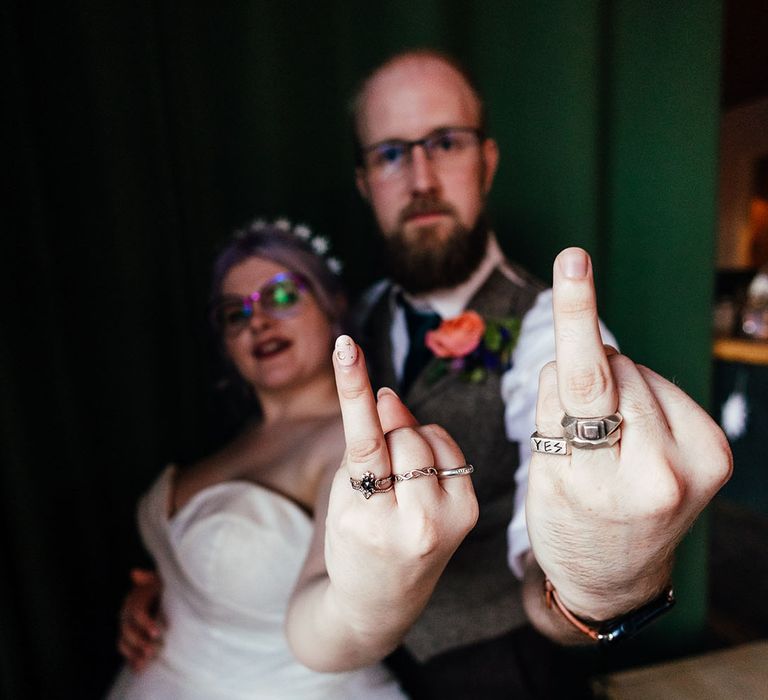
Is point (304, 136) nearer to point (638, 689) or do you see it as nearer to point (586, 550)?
point (586, 550)

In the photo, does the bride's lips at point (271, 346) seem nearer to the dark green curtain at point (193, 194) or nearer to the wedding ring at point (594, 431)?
the dark green curtain at point (193, 194)

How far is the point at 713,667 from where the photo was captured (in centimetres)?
88

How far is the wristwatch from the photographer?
1.57 feet

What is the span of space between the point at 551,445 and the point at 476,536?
0.49m

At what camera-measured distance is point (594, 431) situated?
0.37 metres

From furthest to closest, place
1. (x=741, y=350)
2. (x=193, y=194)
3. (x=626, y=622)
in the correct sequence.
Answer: (x=741, y=350), (x=193, y=194), (x=626, y=622)

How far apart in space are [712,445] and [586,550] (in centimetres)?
12

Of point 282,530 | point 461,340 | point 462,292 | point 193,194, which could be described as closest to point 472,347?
point 461,340

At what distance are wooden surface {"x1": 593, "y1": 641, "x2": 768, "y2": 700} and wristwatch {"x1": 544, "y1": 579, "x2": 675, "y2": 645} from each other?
0.49m

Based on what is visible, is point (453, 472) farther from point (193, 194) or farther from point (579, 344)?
point (193, 194)

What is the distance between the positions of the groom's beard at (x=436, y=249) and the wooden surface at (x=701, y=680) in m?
0.70

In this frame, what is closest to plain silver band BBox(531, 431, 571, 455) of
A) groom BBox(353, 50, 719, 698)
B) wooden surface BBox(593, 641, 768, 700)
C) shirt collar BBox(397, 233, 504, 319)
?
groom BBox(353, 50, 719, 698)

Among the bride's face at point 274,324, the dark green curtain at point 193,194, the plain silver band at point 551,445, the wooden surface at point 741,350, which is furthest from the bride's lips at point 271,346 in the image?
the wooden surface at point 741,350

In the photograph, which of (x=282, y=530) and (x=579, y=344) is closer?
(x=579, y=344)
